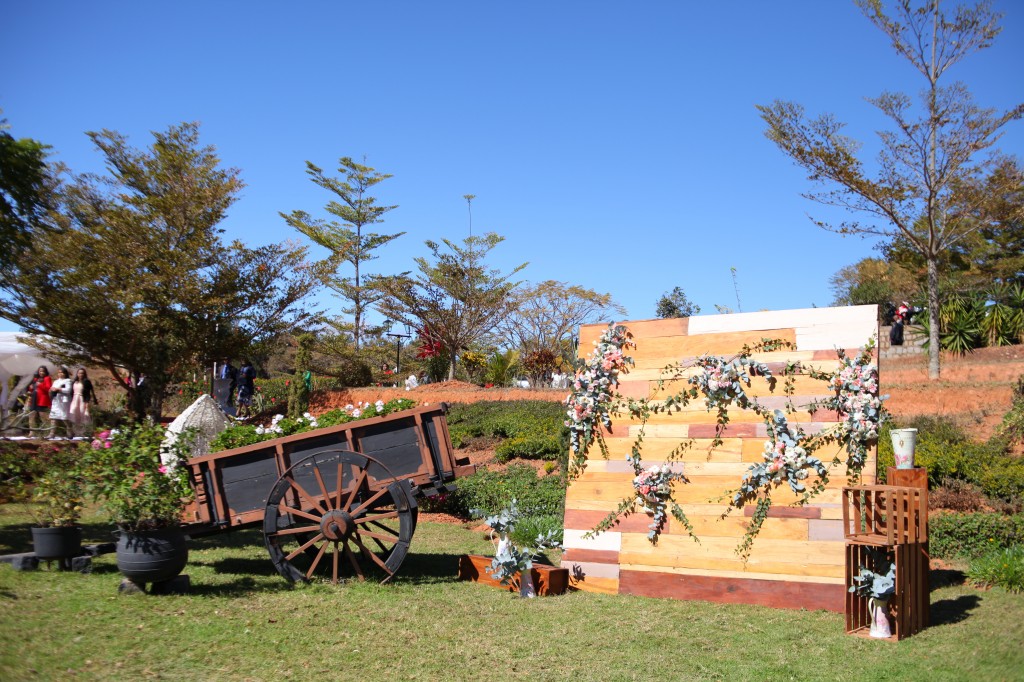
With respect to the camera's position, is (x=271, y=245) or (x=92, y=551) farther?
(x=271, y=245)

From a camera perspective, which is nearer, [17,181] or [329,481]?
[329,481]

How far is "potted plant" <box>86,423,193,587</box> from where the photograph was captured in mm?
5656

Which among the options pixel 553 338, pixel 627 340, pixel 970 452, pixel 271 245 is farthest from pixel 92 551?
pixel 553 338

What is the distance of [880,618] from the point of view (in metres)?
5.11

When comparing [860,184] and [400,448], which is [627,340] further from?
[860,184]

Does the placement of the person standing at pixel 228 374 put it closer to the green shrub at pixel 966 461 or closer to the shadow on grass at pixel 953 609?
the green shrub at pixel 966 461

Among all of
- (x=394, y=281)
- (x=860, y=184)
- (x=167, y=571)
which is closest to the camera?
(x=167, y=571)

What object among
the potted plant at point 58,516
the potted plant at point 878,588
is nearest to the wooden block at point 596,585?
the potted plant at point 878,588

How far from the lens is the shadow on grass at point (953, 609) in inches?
→ 216

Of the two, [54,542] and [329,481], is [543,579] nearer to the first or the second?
[329,481]

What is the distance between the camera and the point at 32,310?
17.4 meters

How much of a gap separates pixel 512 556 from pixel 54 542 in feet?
12.7

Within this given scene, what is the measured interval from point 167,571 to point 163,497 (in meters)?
0.55

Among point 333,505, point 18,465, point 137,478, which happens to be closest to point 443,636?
point 333,505
